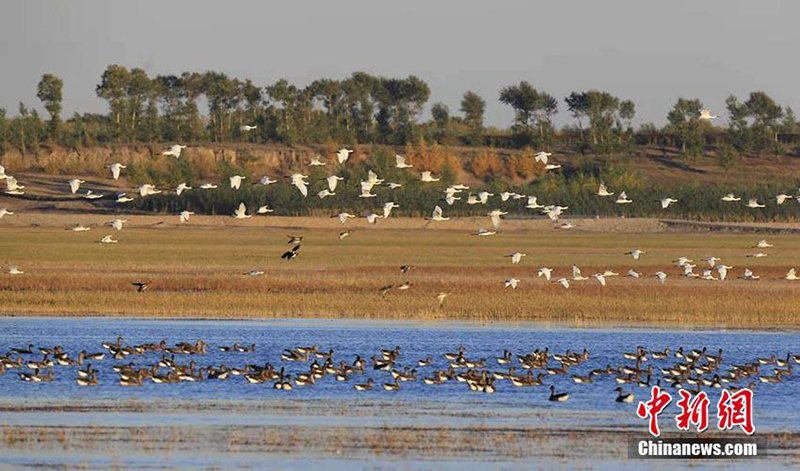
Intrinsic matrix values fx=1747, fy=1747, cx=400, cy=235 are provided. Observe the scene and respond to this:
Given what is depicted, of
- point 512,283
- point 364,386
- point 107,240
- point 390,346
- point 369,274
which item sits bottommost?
point 390,346

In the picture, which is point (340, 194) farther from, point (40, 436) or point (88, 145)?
point (40, 436)

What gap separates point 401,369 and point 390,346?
13.1 feet

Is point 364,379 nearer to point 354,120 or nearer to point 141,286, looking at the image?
point 141,286

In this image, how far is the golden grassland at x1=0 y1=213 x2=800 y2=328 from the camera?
38438 millimetres

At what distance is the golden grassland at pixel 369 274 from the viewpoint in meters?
38.4

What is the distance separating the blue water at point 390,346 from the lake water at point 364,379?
21mm

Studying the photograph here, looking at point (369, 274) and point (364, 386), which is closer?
point (364, 386)

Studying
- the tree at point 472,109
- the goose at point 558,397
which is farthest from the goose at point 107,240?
the tree at point 472,109

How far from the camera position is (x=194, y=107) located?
4619 inches

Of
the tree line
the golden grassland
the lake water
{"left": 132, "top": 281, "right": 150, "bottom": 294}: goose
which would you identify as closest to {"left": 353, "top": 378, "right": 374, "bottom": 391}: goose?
the lake water

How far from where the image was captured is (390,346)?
33000 millimetres

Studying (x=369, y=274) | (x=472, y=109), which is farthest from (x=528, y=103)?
(x=369, y=274)

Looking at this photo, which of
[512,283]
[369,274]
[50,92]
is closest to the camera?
[512,283]

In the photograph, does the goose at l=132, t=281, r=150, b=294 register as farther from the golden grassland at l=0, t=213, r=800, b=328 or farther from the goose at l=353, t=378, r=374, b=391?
the goose at l=353, t=378, r=374, b=391
